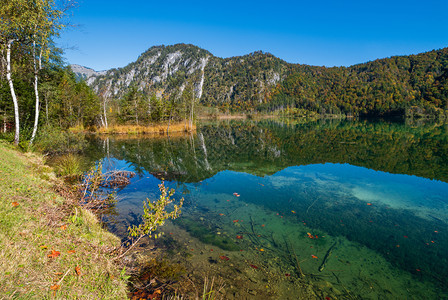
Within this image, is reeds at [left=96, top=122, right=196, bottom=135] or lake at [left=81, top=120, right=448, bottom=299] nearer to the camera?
lake at [left=81, top=120, right=448, bottom=299]

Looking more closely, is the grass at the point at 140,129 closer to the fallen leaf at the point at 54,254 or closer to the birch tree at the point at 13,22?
the birch tree at the point at 13,22

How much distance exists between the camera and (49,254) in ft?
12.6

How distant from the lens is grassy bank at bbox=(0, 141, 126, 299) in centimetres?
309

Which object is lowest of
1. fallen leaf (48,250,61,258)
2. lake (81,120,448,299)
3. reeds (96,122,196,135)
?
lake (81,120,448,299)

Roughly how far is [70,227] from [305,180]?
12734 mm

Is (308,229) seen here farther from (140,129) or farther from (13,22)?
(140,129)

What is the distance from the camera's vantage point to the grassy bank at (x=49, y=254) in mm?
3088

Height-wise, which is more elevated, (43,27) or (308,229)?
(43,27)

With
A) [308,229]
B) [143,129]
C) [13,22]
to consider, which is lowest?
[308,229]

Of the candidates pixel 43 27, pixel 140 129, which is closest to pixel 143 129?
pixel 140 129

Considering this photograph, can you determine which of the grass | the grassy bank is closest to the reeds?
the grass

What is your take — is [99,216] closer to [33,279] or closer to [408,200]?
[33,279]

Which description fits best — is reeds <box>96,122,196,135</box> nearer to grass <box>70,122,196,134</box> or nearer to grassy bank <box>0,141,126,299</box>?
grass <box>70,122,196,134</box>

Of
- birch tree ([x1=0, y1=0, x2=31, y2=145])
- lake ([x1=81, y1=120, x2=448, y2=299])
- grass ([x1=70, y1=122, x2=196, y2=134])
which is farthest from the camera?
grass ([x1=70, y1=122, x2=196, y2=134])
